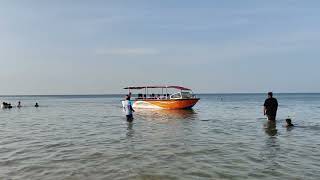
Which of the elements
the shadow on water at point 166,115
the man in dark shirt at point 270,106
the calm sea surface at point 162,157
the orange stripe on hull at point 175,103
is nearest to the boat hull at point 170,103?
the orange stripe on hull at point 175,103

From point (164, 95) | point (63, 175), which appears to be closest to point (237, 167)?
point (63, 175)

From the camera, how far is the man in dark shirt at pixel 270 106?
2597 centimetres

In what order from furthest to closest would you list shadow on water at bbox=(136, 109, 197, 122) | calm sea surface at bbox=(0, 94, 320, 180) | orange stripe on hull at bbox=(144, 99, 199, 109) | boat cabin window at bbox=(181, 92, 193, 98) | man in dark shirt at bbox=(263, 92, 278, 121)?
boat cabin window at bbox=(181, 92, 193, 98)
orange stripe on hull at bbox=(144, 99, 199, 109)
shadow on water at bbox=(136, 109, 197, 122)
man in dark shirt at bbox=(263, 92, 278, 121)
calm sea surface at bbox=(0, 94, 320, 180)

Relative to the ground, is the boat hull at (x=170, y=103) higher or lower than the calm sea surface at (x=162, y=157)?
higher

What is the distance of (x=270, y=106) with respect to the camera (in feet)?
88.0

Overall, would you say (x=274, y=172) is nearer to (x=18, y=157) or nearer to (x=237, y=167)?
(x=237, y=167)

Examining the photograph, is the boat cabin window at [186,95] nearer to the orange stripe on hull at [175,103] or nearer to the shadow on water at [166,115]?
the orange stripe on hull at [175,103]

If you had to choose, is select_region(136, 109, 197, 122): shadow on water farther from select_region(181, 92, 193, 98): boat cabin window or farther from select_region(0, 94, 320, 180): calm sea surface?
select_region(0, 94, 320, 180): calm sea surface

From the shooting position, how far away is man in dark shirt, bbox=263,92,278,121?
25969 mm

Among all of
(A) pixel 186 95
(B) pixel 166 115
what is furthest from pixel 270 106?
(A) pixel 186 95

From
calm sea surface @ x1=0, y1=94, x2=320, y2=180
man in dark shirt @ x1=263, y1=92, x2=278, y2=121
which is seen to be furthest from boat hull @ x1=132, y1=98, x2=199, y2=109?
calm sea surface @ x1=0, y1=94, x2=320, y2=180

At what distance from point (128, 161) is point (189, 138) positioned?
23.3 feet

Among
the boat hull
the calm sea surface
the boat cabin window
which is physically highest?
the boat cabin window

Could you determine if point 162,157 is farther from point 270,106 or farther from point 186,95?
point 186,95
